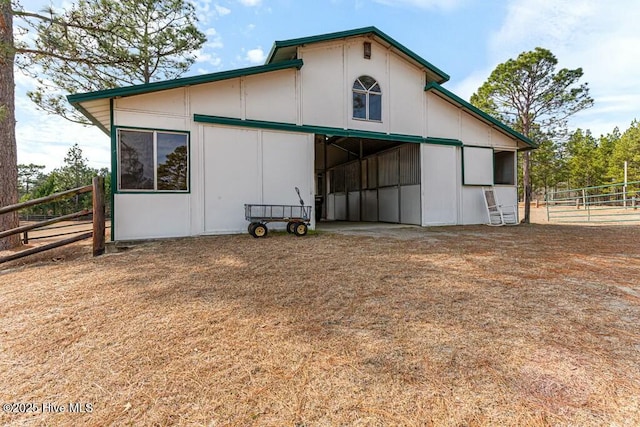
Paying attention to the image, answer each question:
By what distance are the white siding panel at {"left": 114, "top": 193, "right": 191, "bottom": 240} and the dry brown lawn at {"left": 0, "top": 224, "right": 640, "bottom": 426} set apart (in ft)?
7.37

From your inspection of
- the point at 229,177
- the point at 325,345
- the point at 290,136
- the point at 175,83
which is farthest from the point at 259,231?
the point at 325,345

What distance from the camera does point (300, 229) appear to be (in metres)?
7.43

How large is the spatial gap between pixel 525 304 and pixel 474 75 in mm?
28174

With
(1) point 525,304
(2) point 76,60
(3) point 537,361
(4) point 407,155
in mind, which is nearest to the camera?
(3) point 537,361

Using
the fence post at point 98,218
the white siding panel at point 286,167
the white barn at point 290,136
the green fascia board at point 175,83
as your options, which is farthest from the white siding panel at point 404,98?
the fence post at point 98,218

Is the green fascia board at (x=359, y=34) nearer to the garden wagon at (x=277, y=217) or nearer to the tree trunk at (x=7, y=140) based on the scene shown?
the garden wagon at (x=277, y=217)

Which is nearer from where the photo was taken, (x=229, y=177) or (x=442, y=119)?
(x=229, y=177)

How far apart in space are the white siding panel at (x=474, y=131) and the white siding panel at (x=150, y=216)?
949cm

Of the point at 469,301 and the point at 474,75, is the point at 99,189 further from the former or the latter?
the point at 474,75

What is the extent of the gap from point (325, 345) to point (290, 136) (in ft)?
22.6

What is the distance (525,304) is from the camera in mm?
2871

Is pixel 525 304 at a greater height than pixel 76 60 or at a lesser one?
lesser

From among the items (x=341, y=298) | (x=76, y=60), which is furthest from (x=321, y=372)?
(x=76, y=60)

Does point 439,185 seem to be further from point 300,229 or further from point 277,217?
point 277,217
